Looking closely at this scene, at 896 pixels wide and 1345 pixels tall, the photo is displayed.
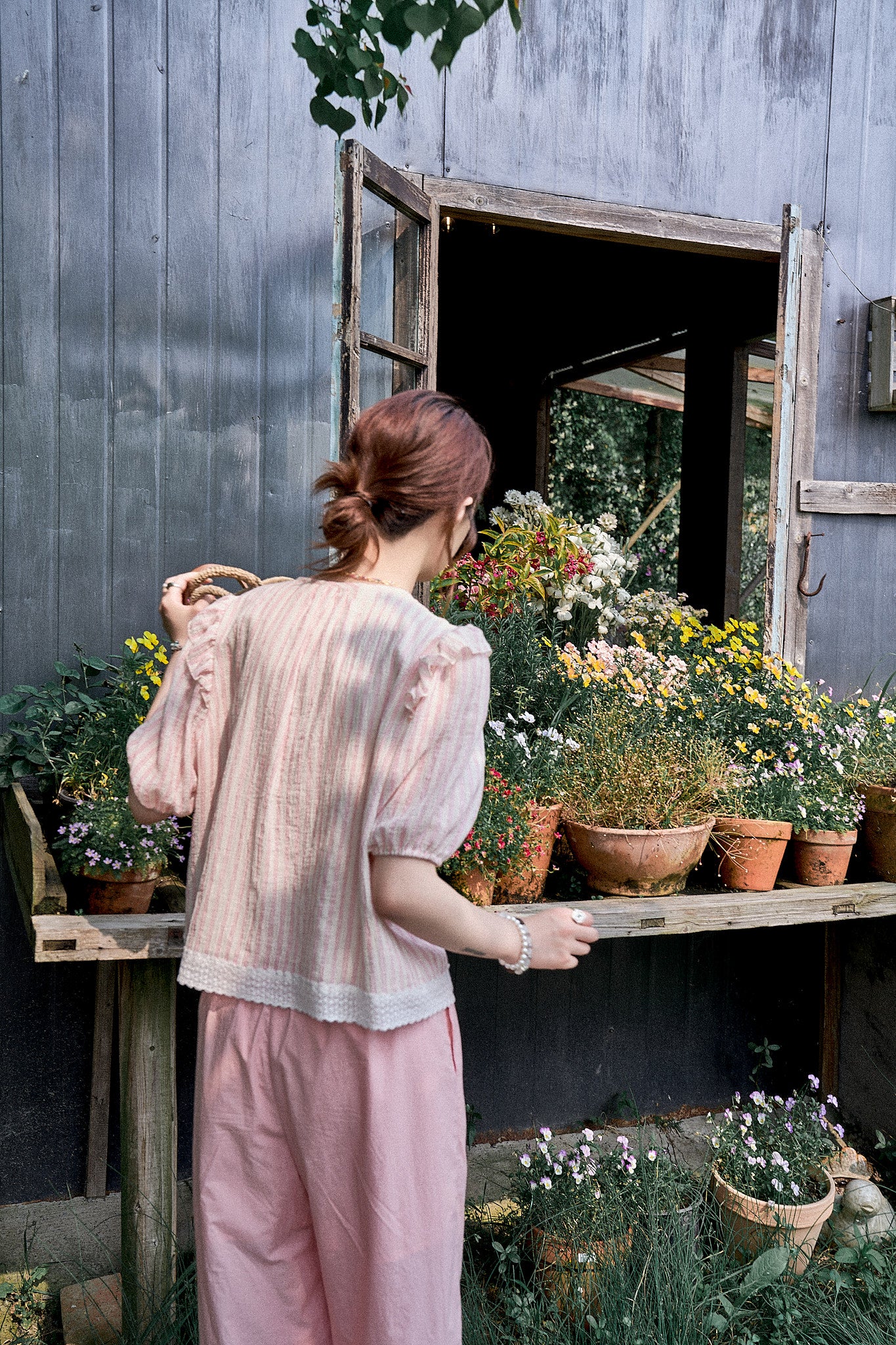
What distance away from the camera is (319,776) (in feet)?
4.63

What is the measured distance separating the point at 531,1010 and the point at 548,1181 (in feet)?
3.21

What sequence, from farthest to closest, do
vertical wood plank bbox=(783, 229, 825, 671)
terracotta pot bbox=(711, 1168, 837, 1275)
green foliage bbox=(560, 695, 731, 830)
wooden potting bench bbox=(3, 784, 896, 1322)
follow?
vertical wood plank bbox=(783, 229, 825, 671) → terracotta pot bbox=(711, 1168, 837, 1275) → green foliage bbox=(560, 695, 731, 830) → wooden potting bench bbox=(3, 784, 896, 1322)

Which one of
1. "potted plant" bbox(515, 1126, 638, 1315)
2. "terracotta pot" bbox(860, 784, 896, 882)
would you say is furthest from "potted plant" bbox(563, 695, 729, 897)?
"potted plant" bbox(515, 1126, 638, 1315)

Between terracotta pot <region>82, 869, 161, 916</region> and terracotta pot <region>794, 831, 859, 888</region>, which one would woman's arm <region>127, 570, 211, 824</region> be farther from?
terracotta pot <region>794, 831, 859, 888</region>

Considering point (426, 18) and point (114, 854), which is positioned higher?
point (426, 18)

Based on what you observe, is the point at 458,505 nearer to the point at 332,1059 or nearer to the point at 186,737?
the point at 186,737

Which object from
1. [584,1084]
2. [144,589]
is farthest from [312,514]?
[584,1084]

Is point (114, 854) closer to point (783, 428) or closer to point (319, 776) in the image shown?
point (319, 776)

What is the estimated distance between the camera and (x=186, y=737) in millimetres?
1515

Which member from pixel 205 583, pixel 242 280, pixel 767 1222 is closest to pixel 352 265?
pixel 242 280

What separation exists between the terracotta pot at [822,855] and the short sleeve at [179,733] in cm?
182

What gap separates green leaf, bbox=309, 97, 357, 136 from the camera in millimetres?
2107

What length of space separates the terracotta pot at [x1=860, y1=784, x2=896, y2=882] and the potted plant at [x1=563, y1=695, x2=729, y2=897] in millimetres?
478

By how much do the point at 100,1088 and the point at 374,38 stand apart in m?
2.72
